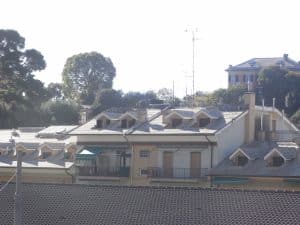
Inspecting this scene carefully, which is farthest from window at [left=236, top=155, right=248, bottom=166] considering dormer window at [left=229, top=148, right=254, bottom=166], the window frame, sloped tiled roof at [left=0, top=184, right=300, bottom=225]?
sloped tiled roof at [left=0, top=184, right=300, bottom=225]

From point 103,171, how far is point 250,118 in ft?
33.8

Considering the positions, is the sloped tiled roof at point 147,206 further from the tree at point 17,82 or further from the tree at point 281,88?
the tree at point 281,88

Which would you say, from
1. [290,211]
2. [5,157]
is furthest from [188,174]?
[290,211]

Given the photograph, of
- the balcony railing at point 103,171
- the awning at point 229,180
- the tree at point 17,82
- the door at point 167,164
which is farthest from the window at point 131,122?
the tree at point 17,82

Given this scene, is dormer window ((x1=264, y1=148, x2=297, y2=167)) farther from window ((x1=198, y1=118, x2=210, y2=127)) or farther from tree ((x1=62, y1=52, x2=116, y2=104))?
tree ((x1=62, y1=52, x2=116, y2=104))

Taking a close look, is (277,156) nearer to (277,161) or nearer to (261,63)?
(277,161)

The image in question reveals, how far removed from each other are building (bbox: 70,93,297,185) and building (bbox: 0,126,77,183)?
196 cm

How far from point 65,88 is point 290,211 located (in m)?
80.9

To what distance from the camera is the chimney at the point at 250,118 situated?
164 feet

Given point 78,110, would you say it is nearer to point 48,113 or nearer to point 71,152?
point 48,113

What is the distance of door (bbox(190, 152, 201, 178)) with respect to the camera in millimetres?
46375

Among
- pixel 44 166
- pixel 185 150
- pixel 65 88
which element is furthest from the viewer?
pixel 65 88

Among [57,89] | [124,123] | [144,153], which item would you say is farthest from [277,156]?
[57,89]

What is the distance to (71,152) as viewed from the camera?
53812mm
